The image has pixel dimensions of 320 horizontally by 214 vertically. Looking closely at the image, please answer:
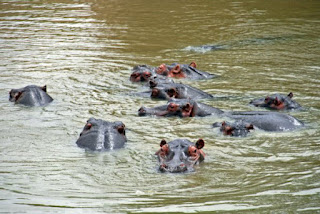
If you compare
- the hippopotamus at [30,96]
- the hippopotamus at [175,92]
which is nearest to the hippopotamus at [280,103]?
the hippopotamus at [175,92]

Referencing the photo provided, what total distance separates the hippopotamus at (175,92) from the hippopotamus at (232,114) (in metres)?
0.86

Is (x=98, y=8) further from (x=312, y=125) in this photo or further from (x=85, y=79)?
(x=312, y=125)

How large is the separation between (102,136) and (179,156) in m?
1.34

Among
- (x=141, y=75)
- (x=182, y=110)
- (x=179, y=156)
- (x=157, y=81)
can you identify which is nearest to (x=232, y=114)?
(x=182, y=110)

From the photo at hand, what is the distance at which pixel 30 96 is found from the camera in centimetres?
1034

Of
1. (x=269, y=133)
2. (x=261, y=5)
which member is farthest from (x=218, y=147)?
(x=261, y=5)

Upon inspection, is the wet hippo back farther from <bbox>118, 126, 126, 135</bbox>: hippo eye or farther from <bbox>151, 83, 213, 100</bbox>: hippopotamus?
<bbox>118, 126, 126, 135</bbox>: hippo eye

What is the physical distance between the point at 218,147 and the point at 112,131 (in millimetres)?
1403

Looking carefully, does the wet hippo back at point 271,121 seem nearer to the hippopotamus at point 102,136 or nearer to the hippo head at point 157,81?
the hippopotamus at point 102,136

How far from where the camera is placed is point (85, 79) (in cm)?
1221

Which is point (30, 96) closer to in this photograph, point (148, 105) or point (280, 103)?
point (148, 105)

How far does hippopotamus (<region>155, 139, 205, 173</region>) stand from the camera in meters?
6.92

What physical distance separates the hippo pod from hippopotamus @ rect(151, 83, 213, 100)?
2.89ft

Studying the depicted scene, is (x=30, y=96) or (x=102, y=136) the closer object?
(x=102, y=136)
